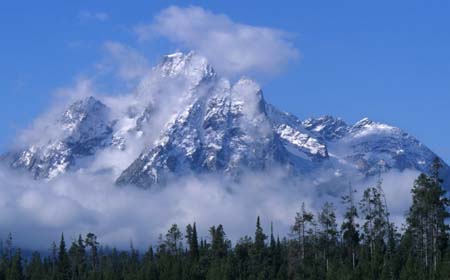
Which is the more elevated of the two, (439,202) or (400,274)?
(439,202)

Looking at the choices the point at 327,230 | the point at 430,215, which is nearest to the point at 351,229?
the point at 327,230

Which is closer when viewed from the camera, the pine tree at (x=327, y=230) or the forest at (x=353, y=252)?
the forest at (x=353, y=252)

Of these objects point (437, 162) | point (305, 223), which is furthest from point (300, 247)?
point (437, 162)

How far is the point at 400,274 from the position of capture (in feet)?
452

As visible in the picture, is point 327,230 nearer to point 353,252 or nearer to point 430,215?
point 353,252

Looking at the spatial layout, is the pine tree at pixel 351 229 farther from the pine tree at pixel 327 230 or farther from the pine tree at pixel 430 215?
the pine tree at pixel 430 215

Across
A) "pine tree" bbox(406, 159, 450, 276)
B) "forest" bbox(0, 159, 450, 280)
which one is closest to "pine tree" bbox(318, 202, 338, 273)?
"forest" bbox(0, 159, 450, 280)

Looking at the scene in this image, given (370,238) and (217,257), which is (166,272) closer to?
(217,257)

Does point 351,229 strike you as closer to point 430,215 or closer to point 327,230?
point 327,230

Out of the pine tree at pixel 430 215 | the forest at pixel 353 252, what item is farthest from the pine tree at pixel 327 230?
the pine tree at pixel 430 215

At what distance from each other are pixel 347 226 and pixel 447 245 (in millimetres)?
19590

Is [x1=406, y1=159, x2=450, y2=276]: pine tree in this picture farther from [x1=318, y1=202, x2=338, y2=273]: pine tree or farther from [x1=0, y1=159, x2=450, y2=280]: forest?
[x1=318, y1=202, x2=338, y2=273]: pine tree

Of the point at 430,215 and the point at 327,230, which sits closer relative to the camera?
the point at 430,215

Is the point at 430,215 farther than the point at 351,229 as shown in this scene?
No
